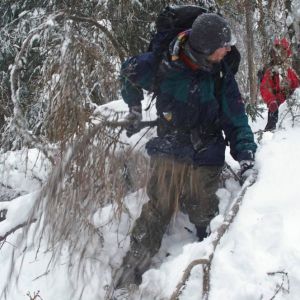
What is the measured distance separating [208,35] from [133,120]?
2.60 ft

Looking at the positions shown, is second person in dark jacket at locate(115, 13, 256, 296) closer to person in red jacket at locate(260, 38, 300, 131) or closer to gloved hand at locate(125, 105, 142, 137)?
gloved hand at locate(125, 105, 142, 137)

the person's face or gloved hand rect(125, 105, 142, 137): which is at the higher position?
the person's face

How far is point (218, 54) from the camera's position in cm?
309

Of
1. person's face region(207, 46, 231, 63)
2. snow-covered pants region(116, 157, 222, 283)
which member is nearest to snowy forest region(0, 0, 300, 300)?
snow-covered pants region(116, 157, 222, 283)

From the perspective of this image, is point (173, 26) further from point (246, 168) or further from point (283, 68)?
point (283, 68)

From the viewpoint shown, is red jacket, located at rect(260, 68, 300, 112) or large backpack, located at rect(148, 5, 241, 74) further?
red jacket, located at rect(260, 68, 300, 112)

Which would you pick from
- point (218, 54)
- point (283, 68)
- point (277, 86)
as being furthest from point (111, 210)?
point (277, 86)

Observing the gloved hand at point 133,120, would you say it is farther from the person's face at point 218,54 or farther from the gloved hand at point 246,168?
the gloved hand at point 246,168

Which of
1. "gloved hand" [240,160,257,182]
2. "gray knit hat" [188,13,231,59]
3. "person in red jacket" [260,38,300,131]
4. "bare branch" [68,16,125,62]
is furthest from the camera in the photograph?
"person in red jacket" [260,38,300,131]

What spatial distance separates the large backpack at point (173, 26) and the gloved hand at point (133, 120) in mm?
437

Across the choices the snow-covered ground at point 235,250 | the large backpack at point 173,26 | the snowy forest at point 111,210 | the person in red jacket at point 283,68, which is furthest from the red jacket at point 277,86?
the large backpack at point 173,26

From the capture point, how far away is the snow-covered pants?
10.8 feet

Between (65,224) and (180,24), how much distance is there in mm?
1760

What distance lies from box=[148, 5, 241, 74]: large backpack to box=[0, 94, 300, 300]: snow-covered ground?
57cm
